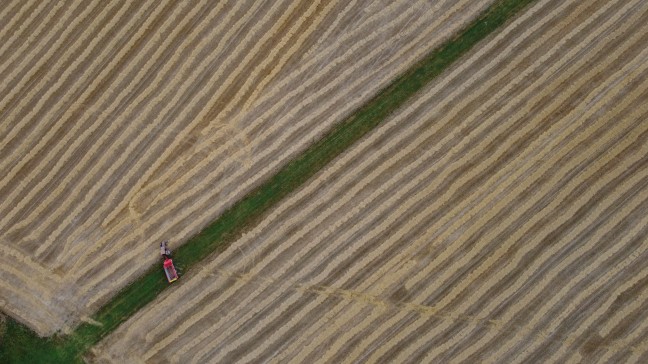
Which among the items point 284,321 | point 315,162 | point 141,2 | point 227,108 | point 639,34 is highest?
point 141,2

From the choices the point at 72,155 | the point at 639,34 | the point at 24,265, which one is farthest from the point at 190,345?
the point at 639,34

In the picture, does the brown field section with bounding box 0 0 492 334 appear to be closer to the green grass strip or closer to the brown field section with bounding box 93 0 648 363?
the green grass strip

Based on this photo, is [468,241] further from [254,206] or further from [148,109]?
[148,109]

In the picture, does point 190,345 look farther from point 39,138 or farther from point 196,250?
point 39,138

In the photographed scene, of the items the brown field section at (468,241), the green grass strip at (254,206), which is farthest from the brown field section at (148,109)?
the brown field section at (468,241)

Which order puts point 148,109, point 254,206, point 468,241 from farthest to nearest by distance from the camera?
point 148,109
point 254,206
point 468,241

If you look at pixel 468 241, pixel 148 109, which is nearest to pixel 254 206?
pixel 148 109
